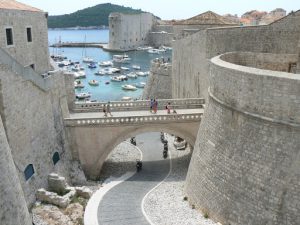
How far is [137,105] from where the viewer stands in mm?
25406

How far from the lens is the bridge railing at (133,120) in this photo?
22578 mm

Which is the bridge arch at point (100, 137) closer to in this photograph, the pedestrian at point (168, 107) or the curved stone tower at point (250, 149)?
the pedestrian at point (168, 107)

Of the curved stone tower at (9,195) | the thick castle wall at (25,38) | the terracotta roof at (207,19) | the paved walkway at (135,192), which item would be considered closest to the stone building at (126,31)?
the terracotta roof at (207,19)

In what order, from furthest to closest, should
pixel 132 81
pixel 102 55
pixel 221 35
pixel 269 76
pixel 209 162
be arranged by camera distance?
pixel 102 55
pixel 132 81
pixel 221 35
pixel 209 162
pixel 269 76

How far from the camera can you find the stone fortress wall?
41.5m

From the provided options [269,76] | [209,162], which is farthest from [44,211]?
[269,76]

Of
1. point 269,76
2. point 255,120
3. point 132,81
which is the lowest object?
point 132,81

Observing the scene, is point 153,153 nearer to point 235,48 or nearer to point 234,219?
point 235,48

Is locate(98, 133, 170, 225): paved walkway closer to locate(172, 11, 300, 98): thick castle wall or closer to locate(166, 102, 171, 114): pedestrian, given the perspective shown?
locate(166, 102, 171, 114): pedestrian

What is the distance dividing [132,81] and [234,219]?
173 ft

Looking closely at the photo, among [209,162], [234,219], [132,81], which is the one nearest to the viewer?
[234,219]

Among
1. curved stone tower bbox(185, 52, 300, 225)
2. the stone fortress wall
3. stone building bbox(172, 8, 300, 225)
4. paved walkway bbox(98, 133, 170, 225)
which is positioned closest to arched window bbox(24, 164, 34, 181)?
paved walkway bbox(98, 133, 170, 225)

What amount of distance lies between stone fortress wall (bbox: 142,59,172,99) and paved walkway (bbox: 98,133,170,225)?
1331cm

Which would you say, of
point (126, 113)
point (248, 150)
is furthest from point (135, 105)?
point (248, 150)
